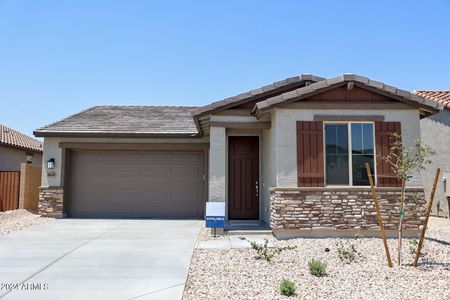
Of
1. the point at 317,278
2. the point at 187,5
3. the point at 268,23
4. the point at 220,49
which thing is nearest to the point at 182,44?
the point at 220,49

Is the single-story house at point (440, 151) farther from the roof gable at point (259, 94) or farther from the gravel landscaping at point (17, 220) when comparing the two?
the gravel landscaping at point (17, 220)

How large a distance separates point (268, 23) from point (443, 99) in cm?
914

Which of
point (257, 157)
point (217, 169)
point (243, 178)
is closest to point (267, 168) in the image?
point (257, 157)

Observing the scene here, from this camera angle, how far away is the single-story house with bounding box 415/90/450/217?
1363 cm

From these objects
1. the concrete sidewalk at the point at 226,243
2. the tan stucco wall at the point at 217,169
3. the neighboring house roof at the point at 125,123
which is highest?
the neighboring house roof at the point at 125,123

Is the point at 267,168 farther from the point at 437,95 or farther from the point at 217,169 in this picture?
the point at 437,95

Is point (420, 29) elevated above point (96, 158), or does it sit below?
above

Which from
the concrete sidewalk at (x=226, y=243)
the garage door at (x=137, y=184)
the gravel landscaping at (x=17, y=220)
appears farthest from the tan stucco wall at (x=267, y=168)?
the gravel landscaping at (x=17, y=220)

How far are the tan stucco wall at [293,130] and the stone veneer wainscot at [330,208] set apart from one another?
1.24 feet

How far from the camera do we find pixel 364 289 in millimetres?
5195

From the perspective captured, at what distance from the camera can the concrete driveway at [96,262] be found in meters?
5.05

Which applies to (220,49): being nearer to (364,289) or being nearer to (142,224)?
(142,224)

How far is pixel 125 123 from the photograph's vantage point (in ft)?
45.1

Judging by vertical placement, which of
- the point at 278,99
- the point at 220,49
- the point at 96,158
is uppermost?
the point at 220,49
